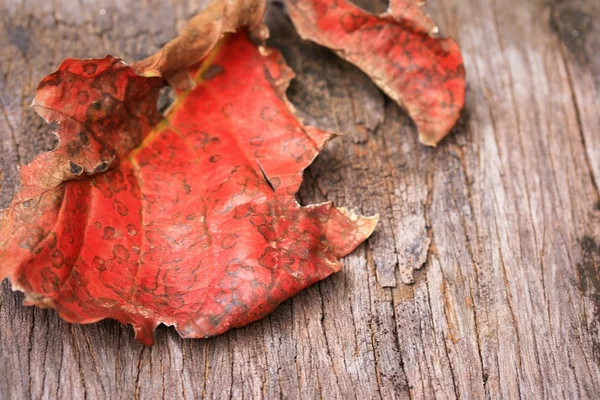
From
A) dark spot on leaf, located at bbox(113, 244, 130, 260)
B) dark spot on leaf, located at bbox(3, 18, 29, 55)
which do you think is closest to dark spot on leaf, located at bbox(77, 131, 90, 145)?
dark spot on leaf, located at bbox(113, 244, 130, 260)

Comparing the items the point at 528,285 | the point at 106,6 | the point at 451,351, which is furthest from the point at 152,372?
the point at 106,6

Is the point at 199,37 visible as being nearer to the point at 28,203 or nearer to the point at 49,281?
the point at 28,203

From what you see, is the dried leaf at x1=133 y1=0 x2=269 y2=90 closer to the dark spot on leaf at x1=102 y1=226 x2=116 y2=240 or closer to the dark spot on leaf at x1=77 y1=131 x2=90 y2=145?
the dark spot on leaf at x1=77 y1=131 x2=90 y2=145

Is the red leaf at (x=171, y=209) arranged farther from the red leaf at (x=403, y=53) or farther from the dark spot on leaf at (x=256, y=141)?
the red leaf at (x=403, y=53)

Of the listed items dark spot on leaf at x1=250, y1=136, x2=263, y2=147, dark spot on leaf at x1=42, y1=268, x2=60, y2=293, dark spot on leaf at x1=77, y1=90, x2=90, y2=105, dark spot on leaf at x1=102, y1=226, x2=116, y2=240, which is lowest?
dark spot on leaf at x1=102, y1=226, x2=116, y2=240

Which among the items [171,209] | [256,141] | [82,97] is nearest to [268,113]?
[256,141]

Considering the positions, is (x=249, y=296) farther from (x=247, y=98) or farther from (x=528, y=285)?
(x=528, y=285)
